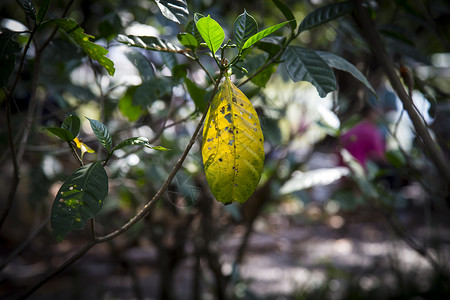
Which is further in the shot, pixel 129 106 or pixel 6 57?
pixel 129 106

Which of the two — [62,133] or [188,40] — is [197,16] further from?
[62,133]

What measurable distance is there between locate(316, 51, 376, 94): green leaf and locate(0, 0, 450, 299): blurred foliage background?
0.15 meters

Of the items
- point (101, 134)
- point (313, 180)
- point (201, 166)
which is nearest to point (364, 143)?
point (313, 180)

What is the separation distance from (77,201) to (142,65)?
1.90 ft

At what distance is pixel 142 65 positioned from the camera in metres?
1.06

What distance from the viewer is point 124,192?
195 centimetres

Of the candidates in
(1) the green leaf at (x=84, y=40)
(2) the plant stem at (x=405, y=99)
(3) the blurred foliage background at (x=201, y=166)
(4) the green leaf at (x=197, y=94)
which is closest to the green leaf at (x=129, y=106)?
(3) the blurred foliage background at (x=201, y=166)

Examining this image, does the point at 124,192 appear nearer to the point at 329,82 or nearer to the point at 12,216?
the point at 329,82

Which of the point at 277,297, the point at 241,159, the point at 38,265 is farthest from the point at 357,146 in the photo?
the point at 38,265

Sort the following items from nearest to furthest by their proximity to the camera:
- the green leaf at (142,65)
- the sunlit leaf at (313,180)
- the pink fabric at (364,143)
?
the green leaf at (142,65) → the sunlit leaf at (313,180) → the pink fabric at (364,143)

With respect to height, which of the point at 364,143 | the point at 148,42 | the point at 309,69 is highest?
the point at 148,42

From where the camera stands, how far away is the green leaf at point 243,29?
62cm

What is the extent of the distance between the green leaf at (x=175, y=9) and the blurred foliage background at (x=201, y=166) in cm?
17

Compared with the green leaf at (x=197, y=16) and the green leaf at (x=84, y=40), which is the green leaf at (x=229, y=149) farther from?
the green leaf at (x=84, y=40)
